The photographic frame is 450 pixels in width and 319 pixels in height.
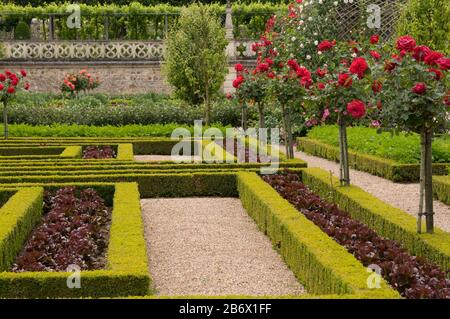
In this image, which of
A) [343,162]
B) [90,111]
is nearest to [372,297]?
[343,162]

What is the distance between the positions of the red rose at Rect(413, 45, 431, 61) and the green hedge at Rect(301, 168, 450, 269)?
5.47ft

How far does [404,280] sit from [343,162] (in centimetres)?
461

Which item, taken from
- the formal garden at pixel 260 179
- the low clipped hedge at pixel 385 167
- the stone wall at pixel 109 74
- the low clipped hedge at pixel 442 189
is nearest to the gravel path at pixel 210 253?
the formal garden at pixel 260 179

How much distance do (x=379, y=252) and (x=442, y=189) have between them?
4.19m

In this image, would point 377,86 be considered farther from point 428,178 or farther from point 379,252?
point 379,252

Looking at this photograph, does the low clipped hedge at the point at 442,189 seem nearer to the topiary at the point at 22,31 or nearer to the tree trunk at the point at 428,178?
the tree trunk at the point at 428,178

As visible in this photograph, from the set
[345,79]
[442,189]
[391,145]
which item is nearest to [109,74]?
[391,145]

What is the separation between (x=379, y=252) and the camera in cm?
780

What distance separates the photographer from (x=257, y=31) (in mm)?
34312

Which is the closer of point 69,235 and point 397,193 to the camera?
point 69,235

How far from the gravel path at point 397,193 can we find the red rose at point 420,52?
2.27m

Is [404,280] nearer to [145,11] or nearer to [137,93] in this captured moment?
[137,93]

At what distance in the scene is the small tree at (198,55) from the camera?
23234 millimetres

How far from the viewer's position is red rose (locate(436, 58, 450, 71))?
7.99 meters
